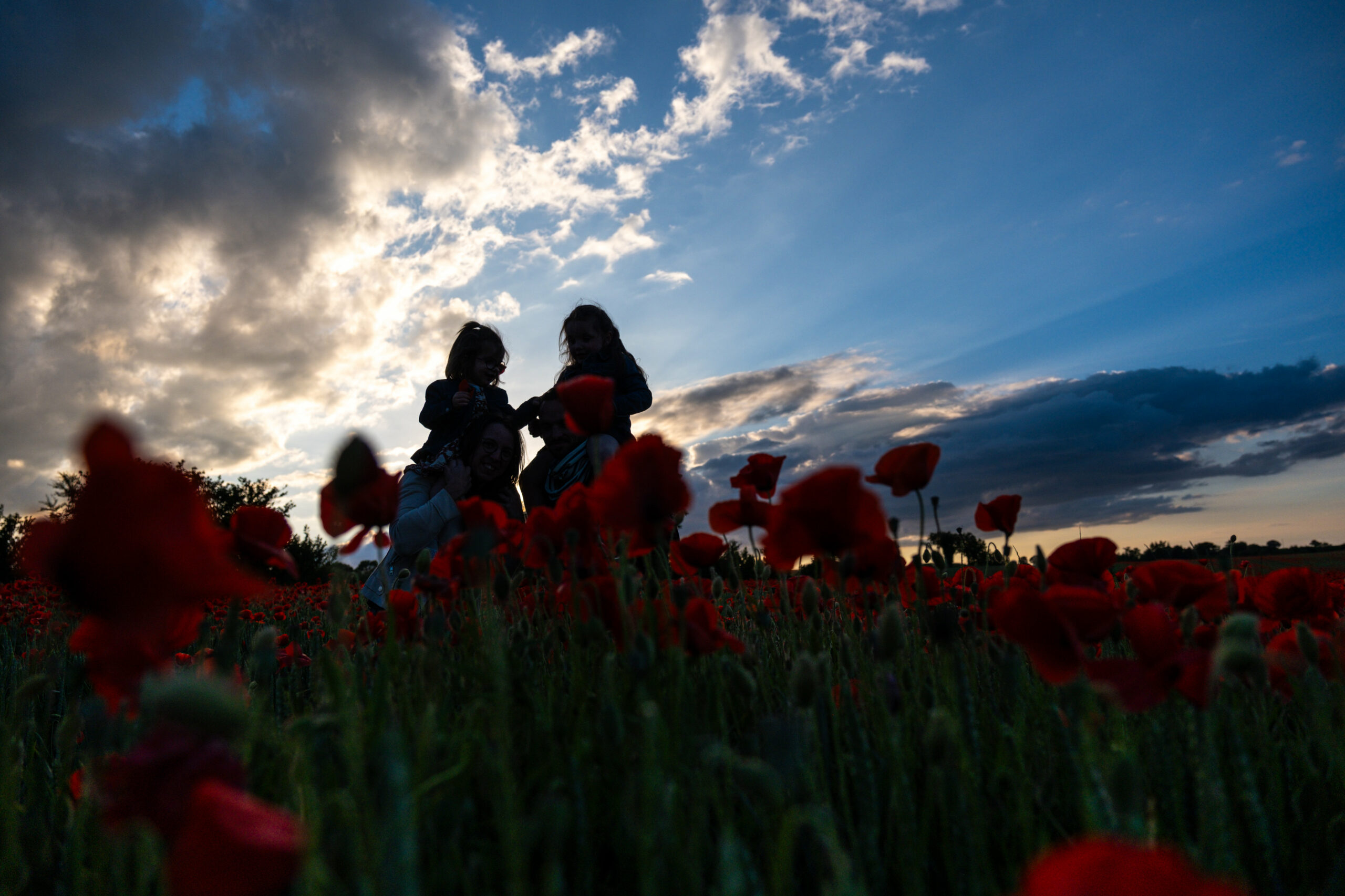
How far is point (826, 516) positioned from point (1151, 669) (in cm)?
58

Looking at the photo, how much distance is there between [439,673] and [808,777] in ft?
2.92

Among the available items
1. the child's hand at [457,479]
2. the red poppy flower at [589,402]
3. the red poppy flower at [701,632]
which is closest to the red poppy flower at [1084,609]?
the red poppy flower at [701,632]

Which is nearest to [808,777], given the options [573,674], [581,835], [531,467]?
[581,835]

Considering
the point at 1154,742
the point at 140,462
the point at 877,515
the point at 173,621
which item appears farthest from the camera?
the point at 877,515

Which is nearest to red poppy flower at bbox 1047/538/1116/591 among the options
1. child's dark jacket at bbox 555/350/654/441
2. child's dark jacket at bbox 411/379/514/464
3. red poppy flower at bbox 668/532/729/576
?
red poppy flower at bbox 668/532/729/576

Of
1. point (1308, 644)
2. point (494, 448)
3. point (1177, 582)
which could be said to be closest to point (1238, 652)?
point (1308, 644)

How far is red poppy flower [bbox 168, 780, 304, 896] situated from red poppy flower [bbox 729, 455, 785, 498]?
1.74m

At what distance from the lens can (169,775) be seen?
66 centimetres

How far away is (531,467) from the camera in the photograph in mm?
6812

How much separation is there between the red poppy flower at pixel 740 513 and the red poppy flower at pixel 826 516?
19.0 inches

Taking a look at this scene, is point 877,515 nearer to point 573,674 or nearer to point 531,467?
point 573,674

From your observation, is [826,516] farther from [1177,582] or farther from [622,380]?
[622,380]

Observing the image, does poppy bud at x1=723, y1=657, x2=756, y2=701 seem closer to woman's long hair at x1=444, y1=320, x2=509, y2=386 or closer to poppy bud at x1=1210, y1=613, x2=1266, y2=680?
poppy bud at x1=1210, y1=613, x2=1266, y2=680

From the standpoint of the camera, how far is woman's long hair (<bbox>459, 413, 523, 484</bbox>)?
21.7ft
